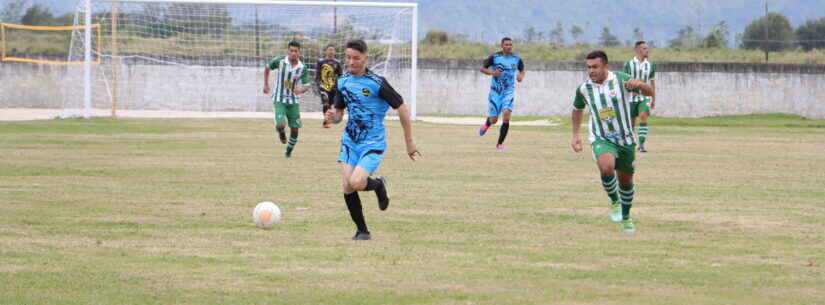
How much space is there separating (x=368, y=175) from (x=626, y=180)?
2553mm

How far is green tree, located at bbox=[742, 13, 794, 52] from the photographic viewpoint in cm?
4109

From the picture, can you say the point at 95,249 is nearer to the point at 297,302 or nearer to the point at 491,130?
the point at 297,302

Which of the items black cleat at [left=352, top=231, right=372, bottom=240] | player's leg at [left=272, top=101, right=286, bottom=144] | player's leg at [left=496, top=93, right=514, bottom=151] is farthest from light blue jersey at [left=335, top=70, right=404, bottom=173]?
player's leg at [left=496, top=93, right=514, bottom=151]

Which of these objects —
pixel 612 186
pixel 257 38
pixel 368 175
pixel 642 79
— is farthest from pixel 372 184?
pixel 257 38

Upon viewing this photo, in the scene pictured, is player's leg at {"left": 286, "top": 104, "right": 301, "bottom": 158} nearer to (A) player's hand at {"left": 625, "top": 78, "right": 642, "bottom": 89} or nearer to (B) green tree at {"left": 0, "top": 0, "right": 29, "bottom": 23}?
(A) player's hand at {"left": 625, "top": 78, "right": 642, "bottom": 89}

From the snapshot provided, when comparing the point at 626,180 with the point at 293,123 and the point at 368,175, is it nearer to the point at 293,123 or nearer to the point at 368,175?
the point at 368,175

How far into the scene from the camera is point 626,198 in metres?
10.2

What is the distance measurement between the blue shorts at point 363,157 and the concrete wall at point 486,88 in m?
28.8

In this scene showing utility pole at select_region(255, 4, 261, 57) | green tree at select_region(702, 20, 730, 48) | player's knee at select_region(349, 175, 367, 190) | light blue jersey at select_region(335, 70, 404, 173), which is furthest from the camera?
green tree at select_region(702, 20, 730, 48)

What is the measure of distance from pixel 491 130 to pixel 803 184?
1417 cm

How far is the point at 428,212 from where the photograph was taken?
11227mm

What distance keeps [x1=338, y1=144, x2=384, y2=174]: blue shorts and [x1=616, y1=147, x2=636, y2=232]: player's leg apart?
7.68ft

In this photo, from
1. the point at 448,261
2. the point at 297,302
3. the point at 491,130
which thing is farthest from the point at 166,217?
the point at 491,130

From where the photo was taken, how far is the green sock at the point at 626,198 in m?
10.1
